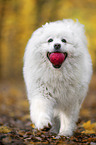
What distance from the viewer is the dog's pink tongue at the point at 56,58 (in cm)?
423

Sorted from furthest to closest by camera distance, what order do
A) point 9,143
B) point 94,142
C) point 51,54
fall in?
point 51,54
point 94,142
point 9,143

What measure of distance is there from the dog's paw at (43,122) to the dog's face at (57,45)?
3.04ft

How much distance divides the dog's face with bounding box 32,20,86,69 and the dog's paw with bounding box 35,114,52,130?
0.93 meters

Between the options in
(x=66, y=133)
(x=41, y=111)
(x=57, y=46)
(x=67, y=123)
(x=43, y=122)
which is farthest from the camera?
(x=67, y=123)

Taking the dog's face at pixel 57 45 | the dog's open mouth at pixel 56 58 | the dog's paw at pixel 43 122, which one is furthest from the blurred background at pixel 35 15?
the dog's paw at pixel 43 122

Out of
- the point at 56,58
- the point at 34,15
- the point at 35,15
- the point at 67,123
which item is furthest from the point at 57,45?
the point at 34,15

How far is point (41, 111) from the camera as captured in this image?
13.6 feet

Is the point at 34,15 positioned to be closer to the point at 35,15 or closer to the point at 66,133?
the point at 35,15

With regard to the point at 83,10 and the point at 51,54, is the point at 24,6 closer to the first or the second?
the point at 83,10

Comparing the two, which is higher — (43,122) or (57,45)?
(57,45)

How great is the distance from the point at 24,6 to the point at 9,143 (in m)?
17.0

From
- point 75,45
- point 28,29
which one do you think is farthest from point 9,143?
point 28,29

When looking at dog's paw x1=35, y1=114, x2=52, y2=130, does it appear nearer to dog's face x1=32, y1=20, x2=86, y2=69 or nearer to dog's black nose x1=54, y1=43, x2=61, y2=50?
dog's face x1=32, y1=20, x2=86, y2=69

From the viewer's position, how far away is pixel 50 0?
1772cm
